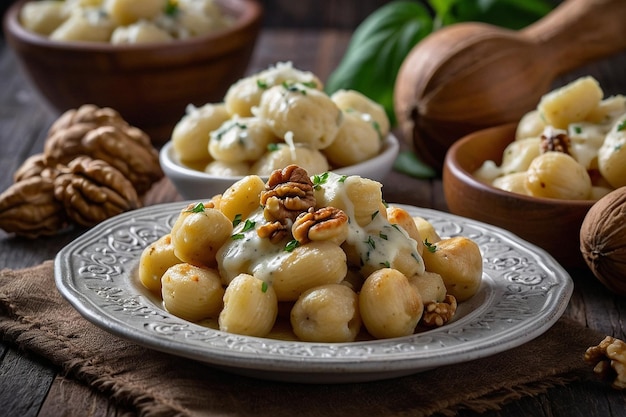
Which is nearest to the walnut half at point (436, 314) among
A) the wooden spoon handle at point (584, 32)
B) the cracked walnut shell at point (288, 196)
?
the cracked walnut shell at point (288, 196)

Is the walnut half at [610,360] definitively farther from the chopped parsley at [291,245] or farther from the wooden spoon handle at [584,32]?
the wooden spoon handle at [584,32]

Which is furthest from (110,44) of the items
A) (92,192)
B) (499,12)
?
(499,12)

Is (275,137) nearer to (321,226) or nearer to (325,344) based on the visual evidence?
(321,226)

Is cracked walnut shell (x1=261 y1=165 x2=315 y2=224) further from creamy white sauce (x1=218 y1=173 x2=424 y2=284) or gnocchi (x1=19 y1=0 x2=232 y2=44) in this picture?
gnocchi (x1=19 y1=0 x2=232 y2=44)

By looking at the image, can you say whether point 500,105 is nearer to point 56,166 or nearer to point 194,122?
point 194,122

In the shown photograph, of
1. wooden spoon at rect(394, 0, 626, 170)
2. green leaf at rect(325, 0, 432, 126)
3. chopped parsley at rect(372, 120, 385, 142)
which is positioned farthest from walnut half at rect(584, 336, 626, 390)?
green leaf at rect(325, 0, 432, 126)

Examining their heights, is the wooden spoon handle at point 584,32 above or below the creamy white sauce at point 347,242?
below
